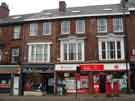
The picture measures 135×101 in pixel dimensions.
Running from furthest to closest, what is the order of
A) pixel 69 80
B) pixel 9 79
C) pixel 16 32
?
pixel 16 32, pixel 9 79, pixel 69 80

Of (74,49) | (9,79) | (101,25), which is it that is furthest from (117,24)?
(9,79)

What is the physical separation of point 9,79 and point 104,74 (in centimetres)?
1218

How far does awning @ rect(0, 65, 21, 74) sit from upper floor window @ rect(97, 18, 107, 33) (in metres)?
11.1

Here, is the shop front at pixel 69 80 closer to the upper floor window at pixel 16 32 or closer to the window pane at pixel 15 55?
the window pane at pixel 15 55

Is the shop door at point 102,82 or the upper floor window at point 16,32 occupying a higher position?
the upper floor window at point 16,32

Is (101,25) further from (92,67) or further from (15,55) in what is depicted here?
(15,55)

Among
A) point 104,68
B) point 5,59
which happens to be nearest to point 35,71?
point 5,59

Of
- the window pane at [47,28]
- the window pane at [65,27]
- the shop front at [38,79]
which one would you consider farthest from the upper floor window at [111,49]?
the window pane at [47,28]

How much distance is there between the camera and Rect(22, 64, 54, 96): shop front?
30.0 metres

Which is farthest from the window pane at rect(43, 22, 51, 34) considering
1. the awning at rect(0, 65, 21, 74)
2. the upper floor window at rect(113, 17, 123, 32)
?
the upper floor window at rect(113, 17, 123, 32)

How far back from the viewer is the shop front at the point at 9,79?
30984mm

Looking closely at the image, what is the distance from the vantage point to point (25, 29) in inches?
1273

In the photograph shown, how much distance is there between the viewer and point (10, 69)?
3150cm

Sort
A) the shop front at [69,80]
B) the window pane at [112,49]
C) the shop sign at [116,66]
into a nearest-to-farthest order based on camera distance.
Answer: the shop sign at [116,66] < the window pane at [112,49] < the shop front at [69,80]
